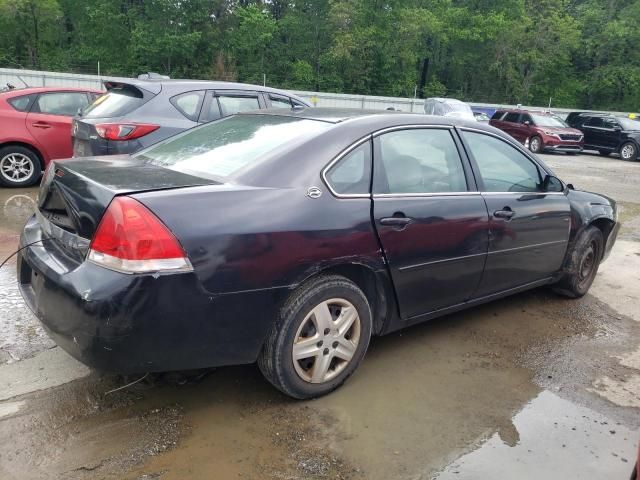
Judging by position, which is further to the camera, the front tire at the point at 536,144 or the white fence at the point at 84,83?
the white fence at the point at 84,83

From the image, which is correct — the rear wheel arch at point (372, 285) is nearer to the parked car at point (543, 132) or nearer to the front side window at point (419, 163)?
the front side window at point (419, 163)

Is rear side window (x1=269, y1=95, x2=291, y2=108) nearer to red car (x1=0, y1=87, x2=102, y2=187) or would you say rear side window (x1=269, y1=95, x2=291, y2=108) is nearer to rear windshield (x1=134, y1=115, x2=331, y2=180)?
red car (x1=0, y1=87, x2=102, y2=187)

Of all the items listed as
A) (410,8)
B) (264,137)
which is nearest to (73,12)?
(410,8)

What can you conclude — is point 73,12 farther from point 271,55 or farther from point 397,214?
point 397,214

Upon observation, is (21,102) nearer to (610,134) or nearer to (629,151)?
(629,151)

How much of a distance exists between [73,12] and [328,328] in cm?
4828

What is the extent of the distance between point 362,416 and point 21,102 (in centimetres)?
716

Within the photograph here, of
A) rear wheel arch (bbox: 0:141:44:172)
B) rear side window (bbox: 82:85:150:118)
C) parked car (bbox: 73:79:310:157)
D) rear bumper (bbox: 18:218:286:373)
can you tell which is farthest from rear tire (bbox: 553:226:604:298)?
rear wheel arch (bbox: 0:141:44:172)

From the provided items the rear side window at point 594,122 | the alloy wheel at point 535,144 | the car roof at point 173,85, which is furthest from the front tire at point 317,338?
the rear side window at point 594,122

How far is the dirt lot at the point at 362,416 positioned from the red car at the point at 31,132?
435cm

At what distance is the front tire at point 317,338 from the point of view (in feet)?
9.18

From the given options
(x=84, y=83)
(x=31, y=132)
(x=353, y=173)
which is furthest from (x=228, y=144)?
(x=84, y=83)

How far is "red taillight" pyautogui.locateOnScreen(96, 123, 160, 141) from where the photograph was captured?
6.19 m

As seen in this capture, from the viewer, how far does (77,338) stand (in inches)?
97.0
